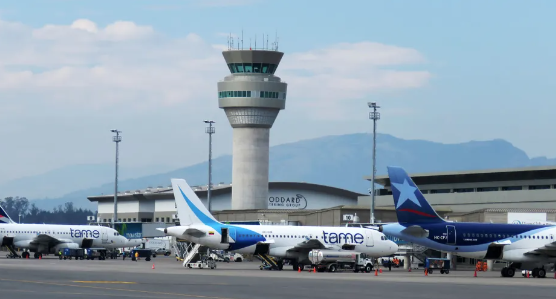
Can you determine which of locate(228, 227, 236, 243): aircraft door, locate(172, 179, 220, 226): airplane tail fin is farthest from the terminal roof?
locate(172, 179, 220, 226): airplane tail fin

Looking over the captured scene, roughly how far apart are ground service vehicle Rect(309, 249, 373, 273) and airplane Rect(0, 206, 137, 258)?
37.3 meters

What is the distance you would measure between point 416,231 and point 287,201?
91169 millimetres

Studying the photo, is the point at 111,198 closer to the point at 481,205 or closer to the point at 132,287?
the point at 481,205

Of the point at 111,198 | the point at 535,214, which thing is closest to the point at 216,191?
the point at 111,198

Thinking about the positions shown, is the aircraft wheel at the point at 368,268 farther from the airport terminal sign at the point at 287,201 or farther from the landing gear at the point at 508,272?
the airport terminal sign at the point at 287,201

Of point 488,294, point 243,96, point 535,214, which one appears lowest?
point 488,294

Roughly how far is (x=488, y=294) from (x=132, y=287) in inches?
580

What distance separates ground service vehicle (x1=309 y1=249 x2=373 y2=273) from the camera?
211 feet

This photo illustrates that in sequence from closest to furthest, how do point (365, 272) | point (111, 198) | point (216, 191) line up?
point (365, 272), point (216, 191), point (111, 198)

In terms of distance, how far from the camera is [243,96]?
429 ft

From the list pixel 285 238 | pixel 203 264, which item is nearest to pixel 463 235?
pixel 285 238

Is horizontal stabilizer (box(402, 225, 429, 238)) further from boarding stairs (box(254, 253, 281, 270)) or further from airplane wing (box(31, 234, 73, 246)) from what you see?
airplane wing (box(31, 234, 73, 246))

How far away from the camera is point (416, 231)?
5753 cm

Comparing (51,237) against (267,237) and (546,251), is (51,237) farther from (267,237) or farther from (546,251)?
(546,251)
